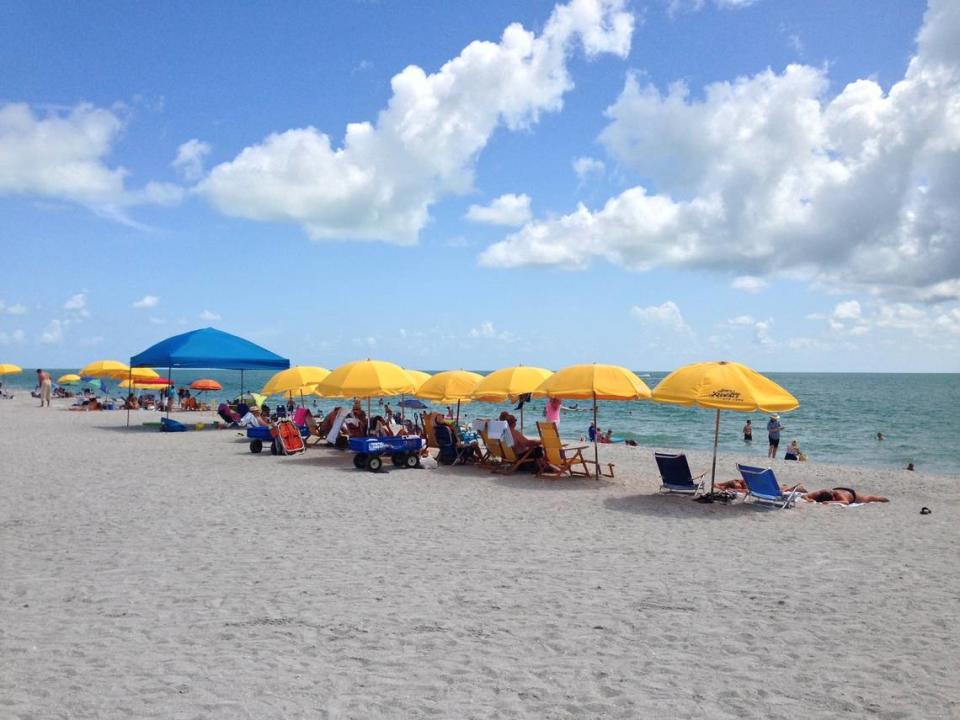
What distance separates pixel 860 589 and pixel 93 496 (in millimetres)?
8958

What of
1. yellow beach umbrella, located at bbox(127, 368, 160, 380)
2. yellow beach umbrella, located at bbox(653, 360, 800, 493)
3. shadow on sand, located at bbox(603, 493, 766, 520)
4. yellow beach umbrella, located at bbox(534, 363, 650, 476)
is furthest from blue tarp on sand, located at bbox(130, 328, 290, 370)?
yellow beach umbrella, located at bbox(653, 360, 800, 493)

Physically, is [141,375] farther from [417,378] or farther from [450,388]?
[450,388]

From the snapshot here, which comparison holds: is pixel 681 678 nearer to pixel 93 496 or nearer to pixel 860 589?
pixel 860 589

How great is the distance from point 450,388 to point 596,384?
Result: 346 cm

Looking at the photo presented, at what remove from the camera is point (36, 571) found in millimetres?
5996

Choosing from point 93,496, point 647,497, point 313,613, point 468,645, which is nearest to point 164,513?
point 93,496

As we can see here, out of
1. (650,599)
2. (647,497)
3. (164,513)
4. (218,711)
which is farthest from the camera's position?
(647,497)

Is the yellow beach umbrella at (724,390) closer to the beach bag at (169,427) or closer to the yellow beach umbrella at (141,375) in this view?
the beach bag at (169,427)

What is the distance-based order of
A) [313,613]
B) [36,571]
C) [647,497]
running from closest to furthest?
[313,613]
[36,571]
[647,497]

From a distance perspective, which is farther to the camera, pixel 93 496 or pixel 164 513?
pixel 93 496

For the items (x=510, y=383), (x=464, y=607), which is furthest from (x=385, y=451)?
(x=464, y=607)

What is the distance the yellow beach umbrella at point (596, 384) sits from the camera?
1127 cm

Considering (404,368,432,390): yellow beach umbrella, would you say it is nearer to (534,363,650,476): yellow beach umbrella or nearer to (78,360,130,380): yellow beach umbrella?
(534,363,650,476): yellow beach umbrella

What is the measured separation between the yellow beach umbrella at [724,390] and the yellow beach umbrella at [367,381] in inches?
204
